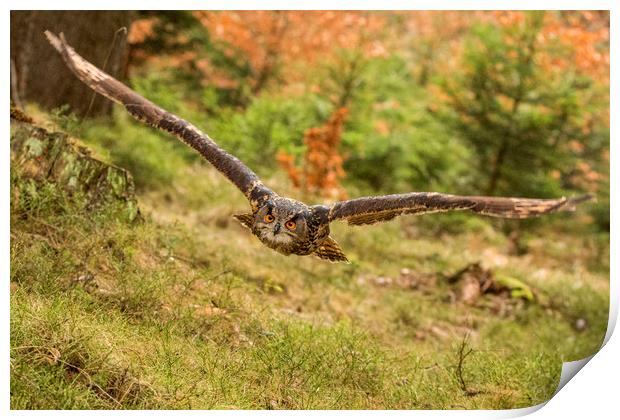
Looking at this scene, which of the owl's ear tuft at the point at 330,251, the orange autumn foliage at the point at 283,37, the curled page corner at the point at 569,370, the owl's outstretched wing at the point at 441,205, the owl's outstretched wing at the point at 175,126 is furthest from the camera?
the orange autumn foliage at the point at 283,37

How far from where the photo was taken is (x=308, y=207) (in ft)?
9.80

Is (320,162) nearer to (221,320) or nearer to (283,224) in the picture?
(221,320)

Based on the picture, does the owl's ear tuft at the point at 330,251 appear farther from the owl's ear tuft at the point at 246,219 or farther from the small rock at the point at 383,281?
the small rock at the point at 383,281

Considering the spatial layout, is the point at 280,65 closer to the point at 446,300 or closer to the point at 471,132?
the point at 471,132

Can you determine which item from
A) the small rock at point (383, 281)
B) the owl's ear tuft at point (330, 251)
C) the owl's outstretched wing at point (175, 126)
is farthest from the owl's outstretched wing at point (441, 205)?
the small rock at point (383, 281)

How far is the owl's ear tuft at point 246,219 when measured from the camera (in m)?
3.19

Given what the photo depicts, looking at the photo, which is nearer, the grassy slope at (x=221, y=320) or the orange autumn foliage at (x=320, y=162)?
the grassy slope at (x=221, y=320)

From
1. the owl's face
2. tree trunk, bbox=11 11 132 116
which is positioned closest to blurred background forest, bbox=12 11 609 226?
tree trunk, bbox=11 11 132 116

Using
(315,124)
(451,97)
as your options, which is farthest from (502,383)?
(451,97)

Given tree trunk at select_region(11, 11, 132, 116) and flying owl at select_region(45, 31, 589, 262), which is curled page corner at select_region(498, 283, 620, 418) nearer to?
flying owl at select_region(45, 31, 589, 262)

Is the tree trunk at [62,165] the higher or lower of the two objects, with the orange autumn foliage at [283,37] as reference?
lower

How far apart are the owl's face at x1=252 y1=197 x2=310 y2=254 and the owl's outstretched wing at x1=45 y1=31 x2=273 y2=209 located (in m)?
0.08

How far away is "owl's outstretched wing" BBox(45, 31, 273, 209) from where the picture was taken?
3045 mm

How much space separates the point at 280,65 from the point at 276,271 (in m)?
4.43
